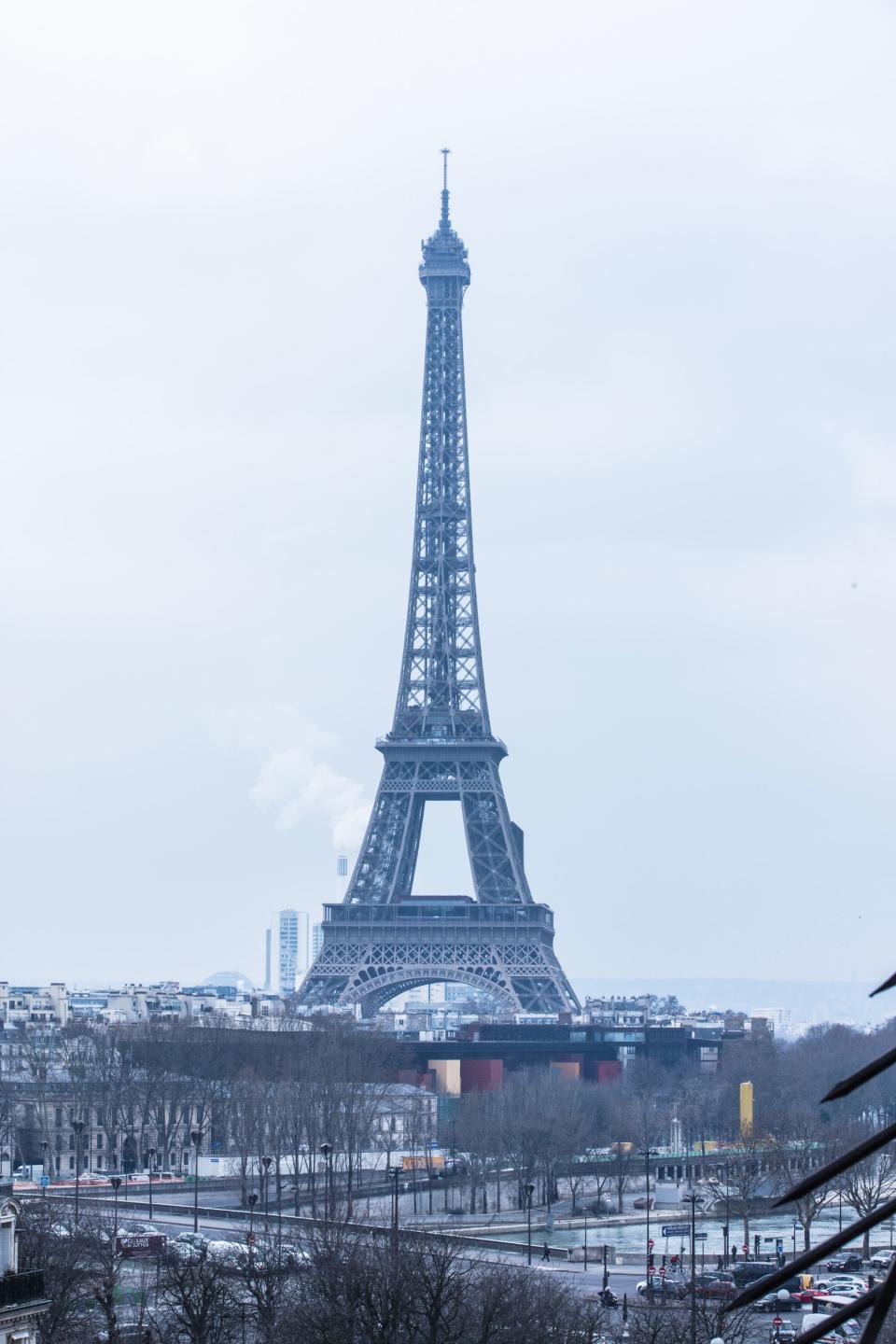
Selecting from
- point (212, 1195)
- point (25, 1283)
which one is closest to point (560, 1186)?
point (212, 1195)

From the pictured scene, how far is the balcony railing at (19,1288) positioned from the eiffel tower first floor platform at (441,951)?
9513cm

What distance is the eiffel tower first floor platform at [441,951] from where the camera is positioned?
4825 inches

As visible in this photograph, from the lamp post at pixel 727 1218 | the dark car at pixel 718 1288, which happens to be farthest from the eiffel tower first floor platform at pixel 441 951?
the dark car at pixel 718 1288

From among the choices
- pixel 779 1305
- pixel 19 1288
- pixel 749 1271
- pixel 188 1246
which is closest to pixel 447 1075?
pixel 188 1246

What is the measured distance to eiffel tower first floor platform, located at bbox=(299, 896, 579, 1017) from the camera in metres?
123

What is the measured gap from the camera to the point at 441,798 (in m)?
126

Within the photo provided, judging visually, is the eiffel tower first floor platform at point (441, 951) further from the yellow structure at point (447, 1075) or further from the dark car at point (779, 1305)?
the dark car at point (779, 1305)

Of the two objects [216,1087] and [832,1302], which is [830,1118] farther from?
[832,1302]

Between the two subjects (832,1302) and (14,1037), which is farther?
(14,1037)

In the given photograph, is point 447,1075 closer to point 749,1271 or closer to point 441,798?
point 441,798

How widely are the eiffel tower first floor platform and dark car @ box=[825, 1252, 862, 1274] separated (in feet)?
210

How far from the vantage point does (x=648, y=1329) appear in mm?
37938

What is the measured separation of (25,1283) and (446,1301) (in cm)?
888

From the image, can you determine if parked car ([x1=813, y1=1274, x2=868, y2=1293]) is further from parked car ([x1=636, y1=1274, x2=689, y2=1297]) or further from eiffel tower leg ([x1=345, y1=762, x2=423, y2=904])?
eiffel tower leg ([x1=345, y1=762, x2=423, y2=904])
